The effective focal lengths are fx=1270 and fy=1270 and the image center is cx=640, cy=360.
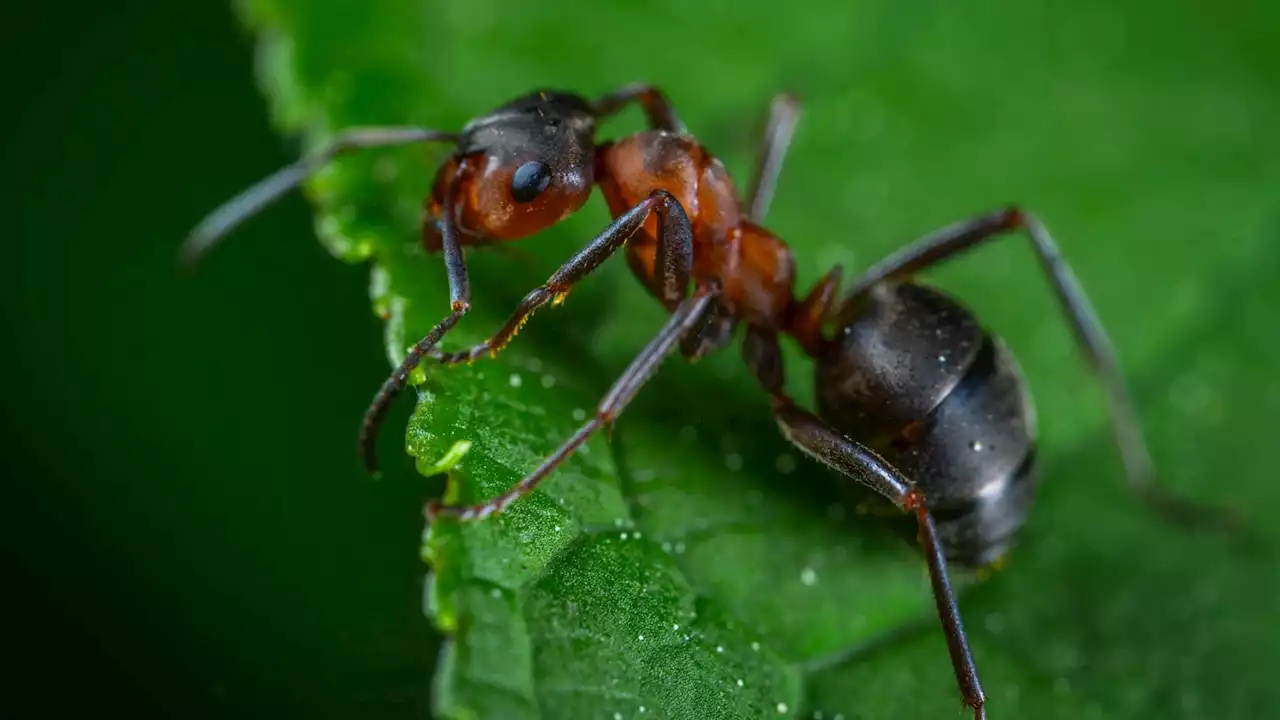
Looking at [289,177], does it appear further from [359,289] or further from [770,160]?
[770,160]

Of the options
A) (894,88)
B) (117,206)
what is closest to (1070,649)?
(894,88)

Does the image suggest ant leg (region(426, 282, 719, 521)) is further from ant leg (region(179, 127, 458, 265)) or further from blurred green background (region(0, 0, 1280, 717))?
ant leg (region(179, 127, 458, 265))

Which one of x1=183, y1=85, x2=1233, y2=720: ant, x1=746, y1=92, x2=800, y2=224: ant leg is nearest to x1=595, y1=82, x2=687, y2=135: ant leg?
x1=183, y1=85, x2=1233, y2=720: ant

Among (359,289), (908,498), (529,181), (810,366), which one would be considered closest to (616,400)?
(529,181)

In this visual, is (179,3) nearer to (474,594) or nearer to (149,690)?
(149,690)

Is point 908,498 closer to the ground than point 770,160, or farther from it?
closer to the ground

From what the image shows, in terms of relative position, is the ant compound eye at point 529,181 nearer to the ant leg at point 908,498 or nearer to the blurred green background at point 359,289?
the blurred green background at point 359,289
